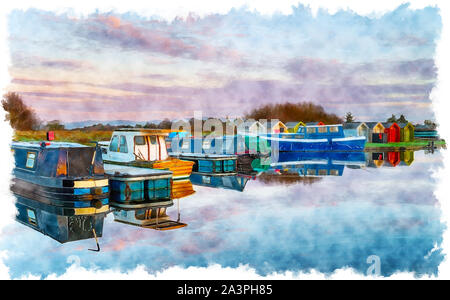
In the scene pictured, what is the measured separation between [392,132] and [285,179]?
28.4 m

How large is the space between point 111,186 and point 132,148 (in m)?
3.33

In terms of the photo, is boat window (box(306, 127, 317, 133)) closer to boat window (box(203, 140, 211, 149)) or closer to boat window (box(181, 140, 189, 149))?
boat window (box(203, 140, 211, 149))

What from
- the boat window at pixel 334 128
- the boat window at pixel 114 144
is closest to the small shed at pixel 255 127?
the boat window at pixel 334 128

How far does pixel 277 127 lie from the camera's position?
128ft

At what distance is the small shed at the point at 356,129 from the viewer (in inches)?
1561

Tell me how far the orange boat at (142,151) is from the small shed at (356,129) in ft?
94.3

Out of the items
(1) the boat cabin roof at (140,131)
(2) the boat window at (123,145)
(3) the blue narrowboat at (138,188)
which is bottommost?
(3) the blue narrowboat at (138,188)

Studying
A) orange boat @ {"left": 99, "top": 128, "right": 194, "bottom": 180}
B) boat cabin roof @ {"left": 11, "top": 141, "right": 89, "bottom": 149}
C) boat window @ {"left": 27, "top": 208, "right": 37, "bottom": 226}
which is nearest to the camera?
boat window @ {"left": 27, "top": 208, "right": 37, "bottom": 226}

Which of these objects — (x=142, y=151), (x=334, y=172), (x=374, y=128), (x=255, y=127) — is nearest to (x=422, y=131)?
(x=374, y=128)

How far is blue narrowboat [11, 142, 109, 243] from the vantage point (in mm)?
8656

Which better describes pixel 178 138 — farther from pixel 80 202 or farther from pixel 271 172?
pixel 80 202

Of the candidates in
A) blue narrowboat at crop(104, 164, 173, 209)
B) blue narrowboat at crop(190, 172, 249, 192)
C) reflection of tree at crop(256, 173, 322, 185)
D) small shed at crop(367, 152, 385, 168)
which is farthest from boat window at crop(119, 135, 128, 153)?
small shed at crop(367, 152, 385, 168)

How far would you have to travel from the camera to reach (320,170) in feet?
64.6

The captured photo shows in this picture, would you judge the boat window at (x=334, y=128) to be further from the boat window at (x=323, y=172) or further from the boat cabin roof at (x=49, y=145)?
the boat cabin roof at (x=49, y=145)
